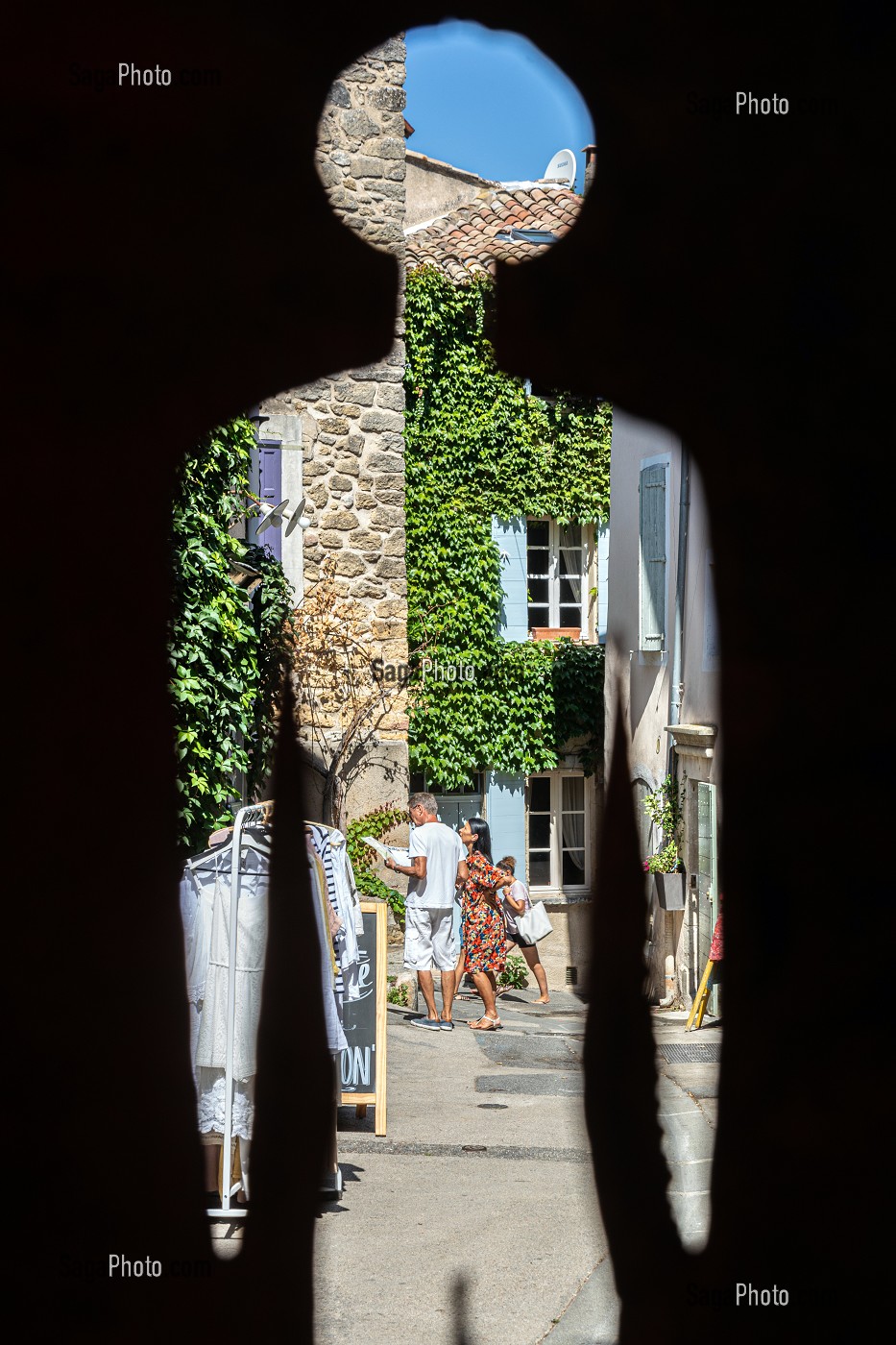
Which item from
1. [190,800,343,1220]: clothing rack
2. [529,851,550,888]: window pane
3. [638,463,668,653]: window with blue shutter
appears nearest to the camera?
[190,800,343,1220]: clothing rack

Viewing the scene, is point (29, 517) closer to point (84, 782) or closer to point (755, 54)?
point (84, 782)

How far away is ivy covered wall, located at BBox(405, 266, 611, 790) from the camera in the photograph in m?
10.4

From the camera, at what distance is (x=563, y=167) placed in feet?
40.0

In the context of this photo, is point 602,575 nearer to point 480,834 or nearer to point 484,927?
point 480,834

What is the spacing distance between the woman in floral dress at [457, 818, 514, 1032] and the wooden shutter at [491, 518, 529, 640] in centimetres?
451

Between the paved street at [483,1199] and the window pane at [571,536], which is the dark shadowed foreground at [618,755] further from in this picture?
the window pane at [571,536]

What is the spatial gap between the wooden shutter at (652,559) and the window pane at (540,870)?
9.77 feet

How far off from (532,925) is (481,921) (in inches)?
11.5

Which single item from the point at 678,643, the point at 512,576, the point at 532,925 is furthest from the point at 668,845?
the point at 512,576

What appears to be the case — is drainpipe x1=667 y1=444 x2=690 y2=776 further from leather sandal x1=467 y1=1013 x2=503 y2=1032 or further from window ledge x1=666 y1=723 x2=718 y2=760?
leather sandal x1=467 y1=1013 x2=503 y2=1032

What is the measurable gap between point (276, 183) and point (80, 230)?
0.97 feet

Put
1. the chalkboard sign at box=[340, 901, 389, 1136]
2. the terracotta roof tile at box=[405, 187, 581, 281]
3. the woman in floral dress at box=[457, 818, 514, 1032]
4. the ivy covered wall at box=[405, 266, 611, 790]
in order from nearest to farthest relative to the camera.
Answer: the chalkboard sign at box=[340, 901, 389, 1136]
the woman in floral dress at box=[457, 818, 514, 1032]
the terracotta roof tile at box=[405, 187, 581, 281]
the ivy covered wall at box=[405, 266, 611, 790]

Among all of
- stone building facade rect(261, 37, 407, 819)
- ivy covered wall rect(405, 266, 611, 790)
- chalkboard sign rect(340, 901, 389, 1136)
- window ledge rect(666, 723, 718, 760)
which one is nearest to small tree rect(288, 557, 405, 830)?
stone building facade rect(261, 37, 407, 819)

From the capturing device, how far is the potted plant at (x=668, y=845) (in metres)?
7.77
